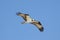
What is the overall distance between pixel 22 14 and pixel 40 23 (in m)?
3.10

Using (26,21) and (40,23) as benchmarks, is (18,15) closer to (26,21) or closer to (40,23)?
(26,21)

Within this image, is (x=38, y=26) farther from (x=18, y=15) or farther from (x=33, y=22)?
(x=18, y=15)

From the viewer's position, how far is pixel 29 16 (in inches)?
1430

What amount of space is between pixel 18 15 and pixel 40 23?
440 centimetres

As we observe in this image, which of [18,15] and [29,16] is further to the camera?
[29,16]

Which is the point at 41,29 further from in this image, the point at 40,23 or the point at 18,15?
the point at 18,15

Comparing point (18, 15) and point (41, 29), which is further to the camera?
point (41, 29)

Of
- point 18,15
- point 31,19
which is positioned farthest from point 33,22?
point 18,15

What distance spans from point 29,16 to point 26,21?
88 cm

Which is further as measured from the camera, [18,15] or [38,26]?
[38,26]

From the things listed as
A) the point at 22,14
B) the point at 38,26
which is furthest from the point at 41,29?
the point at 22,14

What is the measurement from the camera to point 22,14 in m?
35.7

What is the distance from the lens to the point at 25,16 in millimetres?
36406

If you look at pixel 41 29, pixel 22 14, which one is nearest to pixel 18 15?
pixel 22 14
